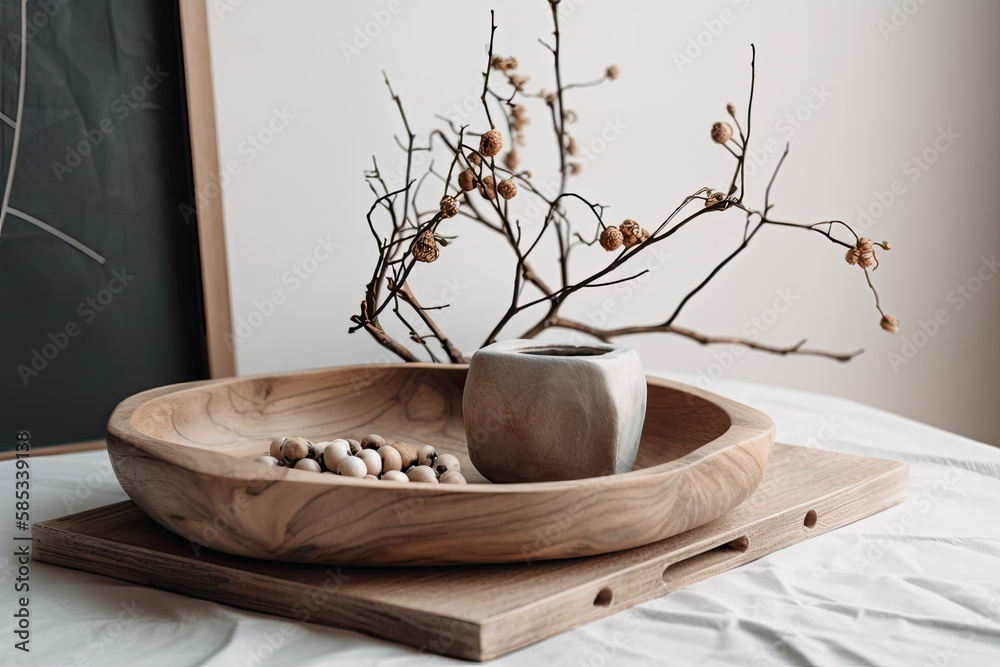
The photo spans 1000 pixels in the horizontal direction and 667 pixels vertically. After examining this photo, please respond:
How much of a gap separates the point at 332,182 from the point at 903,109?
0.99 m

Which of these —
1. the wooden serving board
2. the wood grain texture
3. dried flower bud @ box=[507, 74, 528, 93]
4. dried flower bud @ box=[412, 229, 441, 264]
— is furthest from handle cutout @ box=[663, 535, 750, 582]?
the wood grain texture

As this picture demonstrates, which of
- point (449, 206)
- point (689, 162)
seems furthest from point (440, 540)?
point (689, 162)

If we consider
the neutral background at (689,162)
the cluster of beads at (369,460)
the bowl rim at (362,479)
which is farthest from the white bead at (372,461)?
the neutral background at (689,162)

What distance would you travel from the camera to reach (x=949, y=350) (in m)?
1.68

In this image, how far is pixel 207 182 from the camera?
41.2 inches

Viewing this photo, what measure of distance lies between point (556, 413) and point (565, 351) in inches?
3.3

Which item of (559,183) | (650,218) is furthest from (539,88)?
(650,218)

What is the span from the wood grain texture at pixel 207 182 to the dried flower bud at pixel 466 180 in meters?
0.42

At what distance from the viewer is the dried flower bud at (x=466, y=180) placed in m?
0.72

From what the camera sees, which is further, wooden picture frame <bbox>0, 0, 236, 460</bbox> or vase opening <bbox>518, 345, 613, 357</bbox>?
wooden picture frame <bbox>0, 0, 236, 460</bbox>

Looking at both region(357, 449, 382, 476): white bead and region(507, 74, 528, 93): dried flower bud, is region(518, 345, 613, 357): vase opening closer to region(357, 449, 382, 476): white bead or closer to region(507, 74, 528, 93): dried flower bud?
region(357, 449, 382, 476): white bead

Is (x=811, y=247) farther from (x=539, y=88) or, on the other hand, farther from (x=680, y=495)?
(x=680, y=495)

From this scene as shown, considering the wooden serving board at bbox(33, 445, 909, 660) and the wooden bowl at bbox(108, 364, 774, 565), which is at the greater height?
the wooden bowl at bbox(108, 364, 774, 565)

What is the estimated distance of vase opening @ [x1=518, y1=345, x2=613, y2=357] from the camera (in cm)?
71
